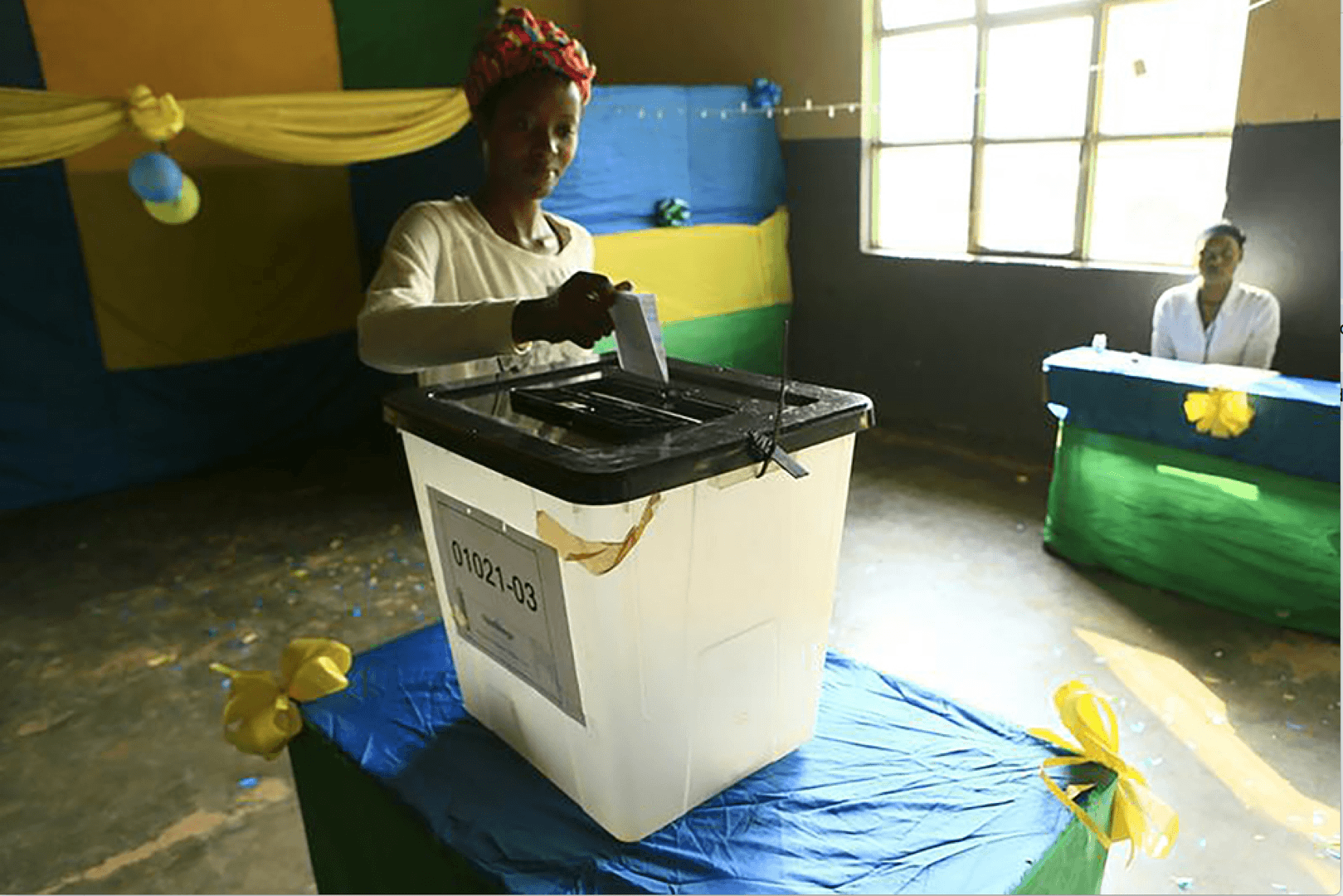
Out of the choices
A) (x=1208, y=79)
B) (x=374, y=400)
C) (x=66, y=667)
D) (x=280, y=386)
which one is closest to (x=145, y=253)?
(x=280, y=386)

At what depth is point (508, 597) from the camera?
74cm

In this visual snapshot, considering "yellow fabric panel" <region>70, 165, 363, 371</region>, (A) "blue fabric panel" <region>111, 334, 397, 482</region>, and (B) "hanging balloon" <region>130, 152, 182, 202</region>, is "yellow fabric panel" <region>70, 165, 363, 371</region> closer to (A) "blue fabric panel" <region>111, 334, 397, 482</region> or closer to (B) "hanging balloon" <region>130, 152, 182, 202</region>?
(A) "blue fabric panel" <region>111, 334, 397, 482</region>

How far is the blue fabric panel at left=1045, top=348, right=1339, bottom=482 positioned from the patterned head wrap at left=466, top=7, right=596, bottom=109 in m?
2.20

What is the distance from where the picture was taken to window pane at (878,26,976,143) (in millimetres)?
4121

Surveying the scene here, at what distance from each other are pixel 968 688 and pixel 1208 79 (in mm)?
2668

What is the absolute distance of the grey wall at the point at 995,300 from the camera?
321cm

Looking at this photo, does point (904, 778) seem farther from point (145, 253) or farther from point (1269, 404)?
point (145, 253)

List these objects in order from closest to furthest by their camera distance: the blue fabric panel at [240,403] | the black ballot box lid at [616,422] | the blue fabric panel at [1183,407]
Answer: the black ballot box lid at [616,422] → the blue fabric panel at [1183,407] → the blue fabric panel at [240,403]

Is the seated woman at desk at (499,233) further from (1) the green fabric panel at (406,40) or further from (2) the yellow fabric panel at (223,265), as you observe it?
(1) the green fabric panel at (406,40)

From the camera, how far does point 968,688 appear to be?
7.47 ft

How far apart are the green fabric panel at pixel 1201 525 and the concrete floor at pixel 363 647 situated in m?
0.09

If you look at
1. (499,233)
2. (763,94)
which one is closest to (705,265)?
(763,94)

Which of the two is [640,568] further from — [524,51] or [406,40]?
[406,40]

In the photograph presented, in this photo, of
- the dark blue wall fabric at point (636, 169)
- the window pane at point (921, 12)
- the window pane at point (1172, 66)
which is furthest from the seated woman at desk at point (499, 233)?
the window pane at point (921, 12)
